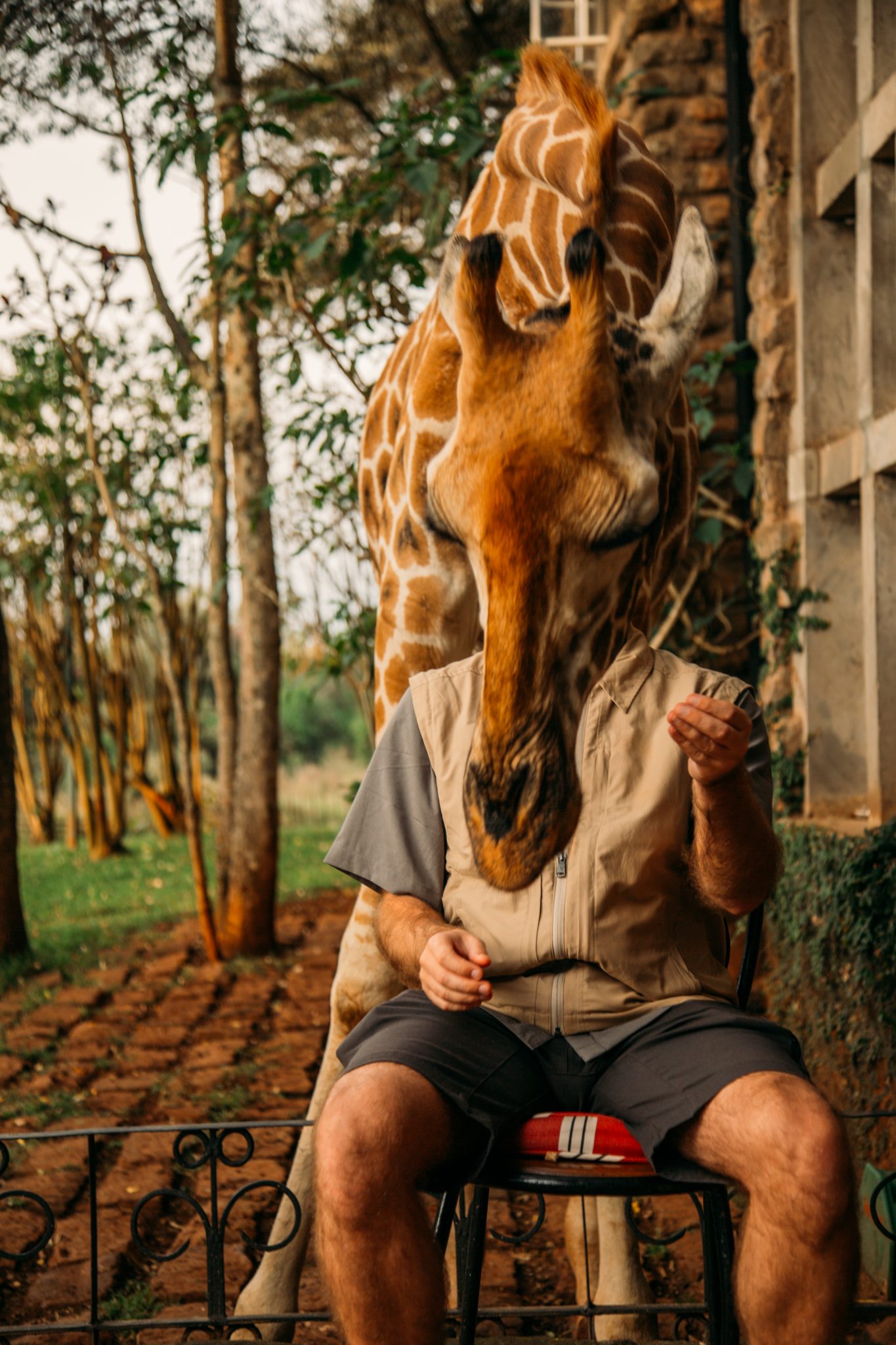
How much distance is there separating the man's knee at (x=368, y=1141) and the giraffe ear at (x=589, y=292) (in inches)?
43.5

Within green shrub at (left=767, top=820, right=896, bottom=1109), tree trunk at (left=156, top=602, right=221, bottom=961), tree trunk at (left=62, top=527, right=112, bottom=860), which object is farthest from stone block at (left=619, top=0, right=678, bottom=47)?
tree trunk at (left=62, top=527, right=112, bottom=860)

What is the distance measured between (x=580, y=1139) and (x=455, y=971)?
33 centimetres

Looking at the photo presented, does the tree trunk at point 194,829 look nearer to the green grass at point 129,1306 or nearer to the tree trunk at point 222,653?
A: the tree trunk at point 222,653

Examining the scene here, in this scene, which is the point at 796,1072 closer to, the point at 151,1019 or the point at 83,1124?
the point at 83,1124

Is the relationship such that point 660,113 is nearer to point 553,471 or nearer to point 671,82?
point 671,82

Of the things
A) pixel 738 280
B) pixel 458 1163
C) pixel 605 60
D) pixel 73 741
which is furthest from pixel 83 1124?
pixel 73 741

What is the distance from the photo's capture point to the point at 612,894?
191cm

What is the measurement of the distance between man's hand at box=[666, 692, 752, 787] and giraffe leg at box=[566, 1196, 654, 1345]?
1273mm

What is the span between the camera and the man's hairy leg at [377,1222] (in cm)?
162

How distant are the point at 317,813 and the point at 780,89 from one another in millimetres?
11704

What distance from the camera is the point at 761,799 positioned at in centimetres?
197

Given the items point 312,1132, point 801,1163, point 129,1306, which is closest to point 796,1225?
point 801,1163

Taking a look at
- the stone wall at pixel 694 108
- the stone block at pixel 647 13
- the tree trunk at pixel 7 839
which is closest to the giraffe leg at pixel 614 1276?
the stone wall at pixel 694 108

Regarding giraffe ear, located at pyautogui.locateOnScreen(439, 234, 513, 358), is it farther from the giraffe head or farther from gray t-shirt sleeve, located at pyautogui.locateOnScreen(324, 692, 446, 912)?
gray t-shirt sleeve, located at pyautogui.locateOnScreen(324, 692, 446, 912)
